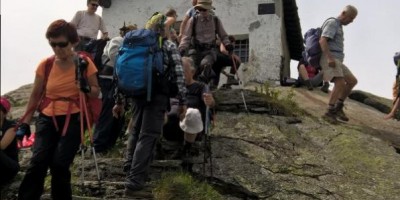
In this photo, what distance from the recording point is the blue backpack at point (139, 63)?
5.63 metres

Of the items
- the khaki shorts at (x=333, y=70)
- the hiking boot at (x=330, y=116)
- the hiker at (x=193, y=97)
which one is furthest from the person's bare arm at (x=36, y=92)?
the hiking boot at (x=330, y=116)

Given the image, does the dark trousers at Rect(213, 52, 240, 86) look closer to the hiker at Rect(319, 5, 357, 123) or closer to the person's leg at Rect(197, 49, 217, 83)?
the person's leg at Rect(197, 49, 217, 83)

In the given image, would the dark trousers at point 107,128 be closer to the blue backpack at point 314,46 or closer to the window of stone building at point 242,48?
the blue backpack at point 314,46

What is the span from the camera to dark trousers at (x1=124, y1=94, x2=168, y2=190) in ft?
18.1

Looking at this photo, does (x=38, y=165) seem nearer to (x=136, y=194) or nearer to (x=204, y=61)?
(x=136, y=194)

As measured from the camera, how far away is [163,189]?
6004 mm

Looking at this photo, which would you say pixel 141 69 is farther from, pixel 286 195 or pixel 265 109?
pixel 265 109

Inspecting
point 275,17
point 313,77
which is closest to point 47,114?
point 313,77

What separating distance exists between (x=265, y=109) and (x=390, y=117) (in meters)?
3.00

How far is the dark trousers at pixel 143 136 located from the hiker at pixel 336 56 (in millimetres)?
4214

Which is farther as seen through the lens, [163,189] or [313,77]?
[313,77]

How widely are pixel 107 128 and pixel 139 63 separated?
2078mm

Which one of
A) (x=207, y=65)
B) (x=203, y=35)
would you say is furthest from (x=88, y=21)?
(x=207, y=65)

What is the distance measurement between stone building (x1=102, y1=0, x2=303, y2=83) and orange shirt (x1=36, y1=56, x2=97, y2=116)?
972cm
